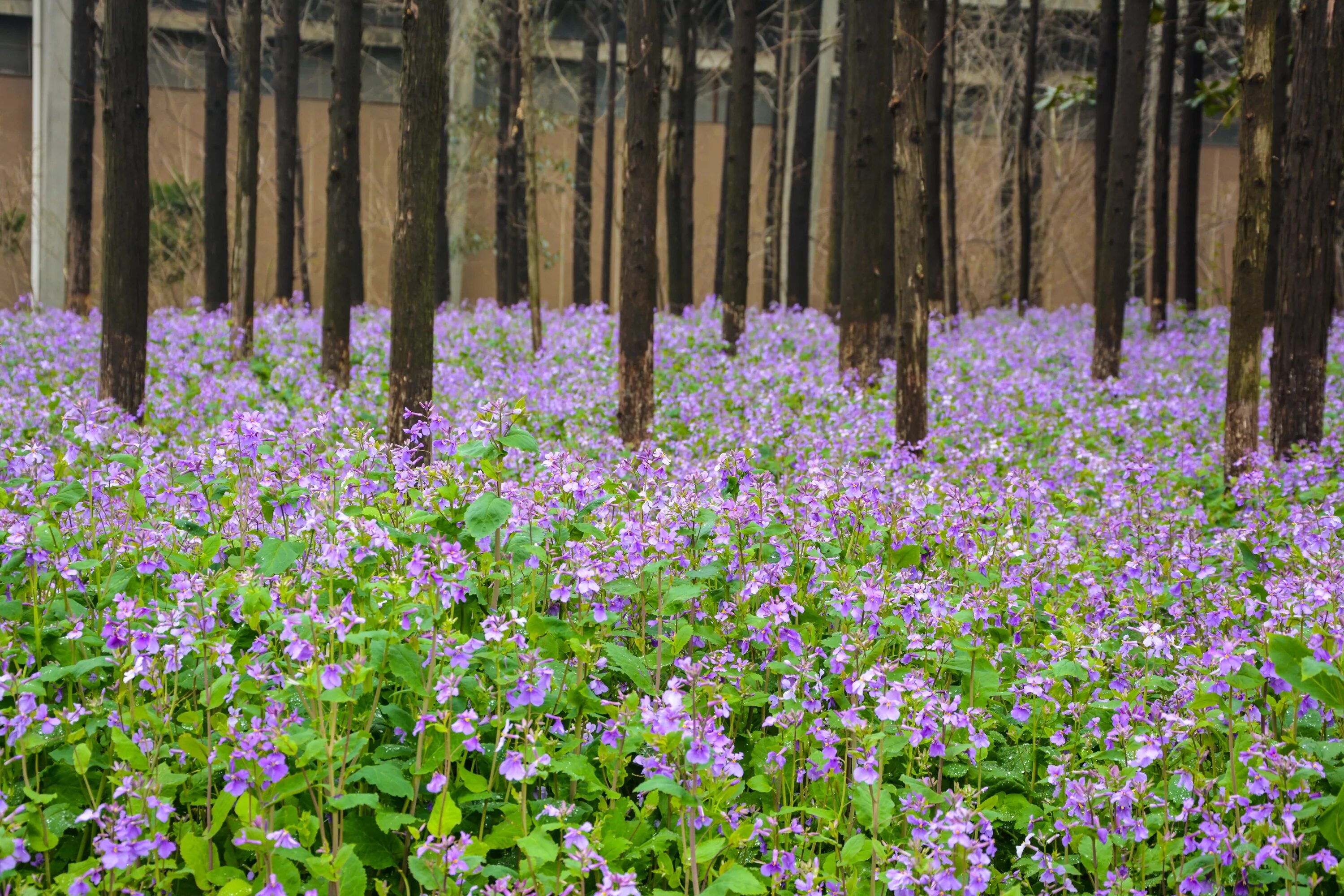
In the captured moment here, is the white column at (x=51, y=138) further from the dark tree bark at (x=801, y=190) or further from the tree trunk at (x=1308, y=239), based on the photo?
the tree trunk at (x=1308, y=239)

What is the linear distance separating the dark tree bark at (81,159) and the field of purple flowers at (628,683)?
13.6m

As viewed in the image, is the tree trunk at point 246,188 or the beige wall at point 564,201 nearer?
the tree trunk at point 246,188

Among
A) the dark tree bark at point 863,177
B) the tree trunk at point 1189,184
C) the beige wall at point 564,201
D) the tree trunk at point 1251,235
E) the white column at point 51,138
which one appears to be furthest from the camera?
the beige wall at point 564,201

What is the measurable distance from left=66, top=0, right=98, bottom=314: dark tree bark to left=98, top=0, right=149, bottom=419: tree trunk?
8.72 m

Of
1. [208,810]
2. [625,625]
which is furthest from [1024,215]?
[208,810]

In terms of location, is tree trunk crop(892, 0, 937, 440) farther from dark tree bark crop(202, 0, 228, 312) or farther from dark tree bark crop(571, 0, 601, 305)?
dark tree bark crop(571, 0, 601, 305)

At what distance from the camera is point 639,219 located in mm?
10203

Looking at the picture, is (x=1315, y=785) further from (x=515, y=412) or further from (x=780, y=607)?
(x=515, y=412)

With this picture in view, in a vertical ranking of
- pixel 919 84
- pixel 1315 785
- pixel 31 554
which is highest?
pixel 919 84

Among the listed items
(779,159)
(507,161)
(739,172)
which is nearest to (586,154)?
(507,161)

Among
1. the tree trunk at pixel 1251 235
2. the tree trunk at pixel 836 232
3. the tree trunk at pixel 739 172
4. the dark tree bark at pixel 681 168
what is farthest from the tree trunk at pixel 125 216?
the tree trunk at pixel 836 232

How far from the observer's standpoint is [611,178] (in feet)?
71.7

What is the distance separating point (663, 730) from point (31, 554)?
249 centimetres

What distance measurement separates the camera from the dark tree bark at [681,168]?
19625 millimetres
